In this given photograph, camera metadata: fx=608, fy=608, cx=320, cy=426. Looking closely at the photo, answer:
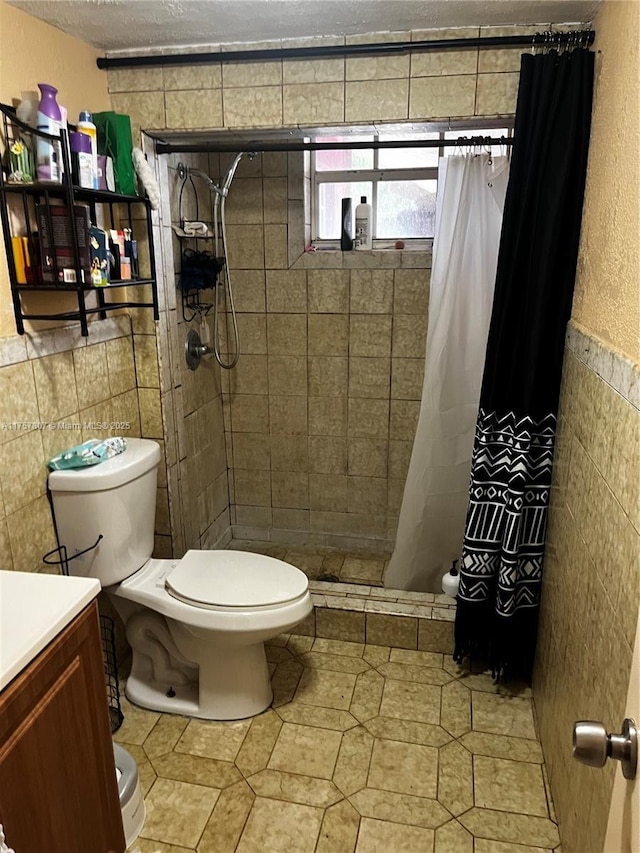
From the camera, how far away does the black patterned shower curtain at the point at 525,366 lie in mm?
1773

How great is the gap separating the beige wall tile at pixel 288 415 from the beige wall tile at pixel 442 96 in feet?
4.92

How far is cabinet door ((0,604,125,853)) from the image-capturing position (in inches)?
41.2

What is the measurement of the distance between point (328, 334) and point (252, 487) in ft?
3.04

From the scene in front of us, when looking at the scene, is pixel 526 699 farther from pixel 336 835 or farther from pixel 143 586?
pixel 143 586

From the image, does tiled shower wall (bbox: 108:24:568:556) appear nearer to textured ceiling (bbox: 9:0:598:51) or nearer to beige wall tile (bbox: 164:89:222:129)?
beige wall tile (bbox: 164:89:222:129)

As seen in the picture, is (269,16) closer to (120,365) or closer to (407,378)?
(120,365)

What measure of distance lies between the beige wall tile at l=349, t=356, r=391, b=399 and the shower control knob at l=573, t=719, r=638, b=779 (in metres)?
2.26

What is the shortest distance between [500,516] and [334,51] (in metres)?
1.58

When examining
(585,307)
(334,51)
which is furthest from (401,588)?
(334,51)

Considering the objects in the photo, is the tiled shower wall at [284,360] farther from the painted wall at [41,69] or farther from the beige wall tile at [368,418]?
the painted wall at [41,69]

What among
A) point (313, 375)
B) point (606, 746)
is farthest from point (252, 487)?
point (606, 746)

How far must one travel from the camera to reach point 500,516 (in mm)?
2035

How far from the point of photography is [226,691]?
207 cm

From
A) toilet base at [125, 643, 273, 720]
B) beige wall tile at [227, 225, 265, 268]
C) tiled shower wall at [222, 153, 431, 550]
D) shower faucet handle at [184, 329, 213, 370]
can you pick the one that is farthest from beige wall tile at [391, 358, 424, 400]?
toilet base at [125, 643, 273, 720]
